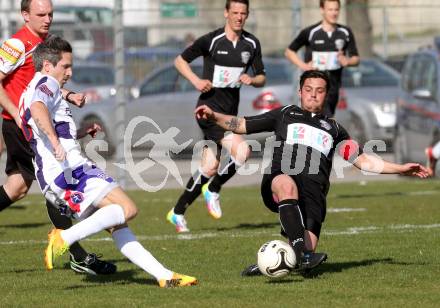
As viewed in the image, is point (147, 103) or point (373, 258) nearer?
point (373, 258)

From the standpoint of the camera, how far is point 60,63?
24.8 ft

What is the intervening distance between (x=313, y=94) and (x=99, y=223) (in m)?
1.87

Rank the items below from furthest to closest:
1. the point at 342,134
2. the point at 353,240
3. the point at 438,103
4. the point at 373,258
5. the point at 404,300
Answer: the point at 438,103
the point at 353,240
the point at 373,258
the point at 342,134
the point at 404,300

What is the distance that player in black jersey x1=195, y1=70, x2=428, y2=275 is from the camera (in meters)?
8.01

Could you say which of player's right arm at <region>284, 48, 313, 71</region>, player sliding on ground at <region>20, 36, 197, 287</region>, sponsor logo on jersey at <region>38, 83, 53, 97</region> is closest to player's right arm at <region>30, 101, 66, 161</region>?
player sliding on ground at <region>20, 36, 197, 287</region>

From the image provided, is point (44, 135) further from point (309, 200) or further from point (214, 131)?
point (214, 131)

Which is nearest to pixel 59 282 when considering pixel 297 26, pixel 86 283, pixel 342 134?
pixel 86 283

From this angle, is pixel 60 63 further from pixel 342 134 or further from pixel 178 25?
pixel 178 25

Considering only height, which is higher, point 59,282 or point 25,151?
point 25,151

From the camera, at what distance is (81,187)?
738 centimetres

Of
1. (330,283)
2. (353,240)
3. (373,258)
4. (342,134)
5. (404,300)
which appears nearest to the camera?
(404,300)

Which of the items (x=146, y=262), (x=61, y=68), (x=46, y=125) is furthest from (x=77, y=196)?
(x=61, y=68)

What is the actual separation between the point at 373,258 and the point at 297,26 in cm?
844

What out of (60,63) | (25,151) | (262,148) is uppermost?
(60,63)
